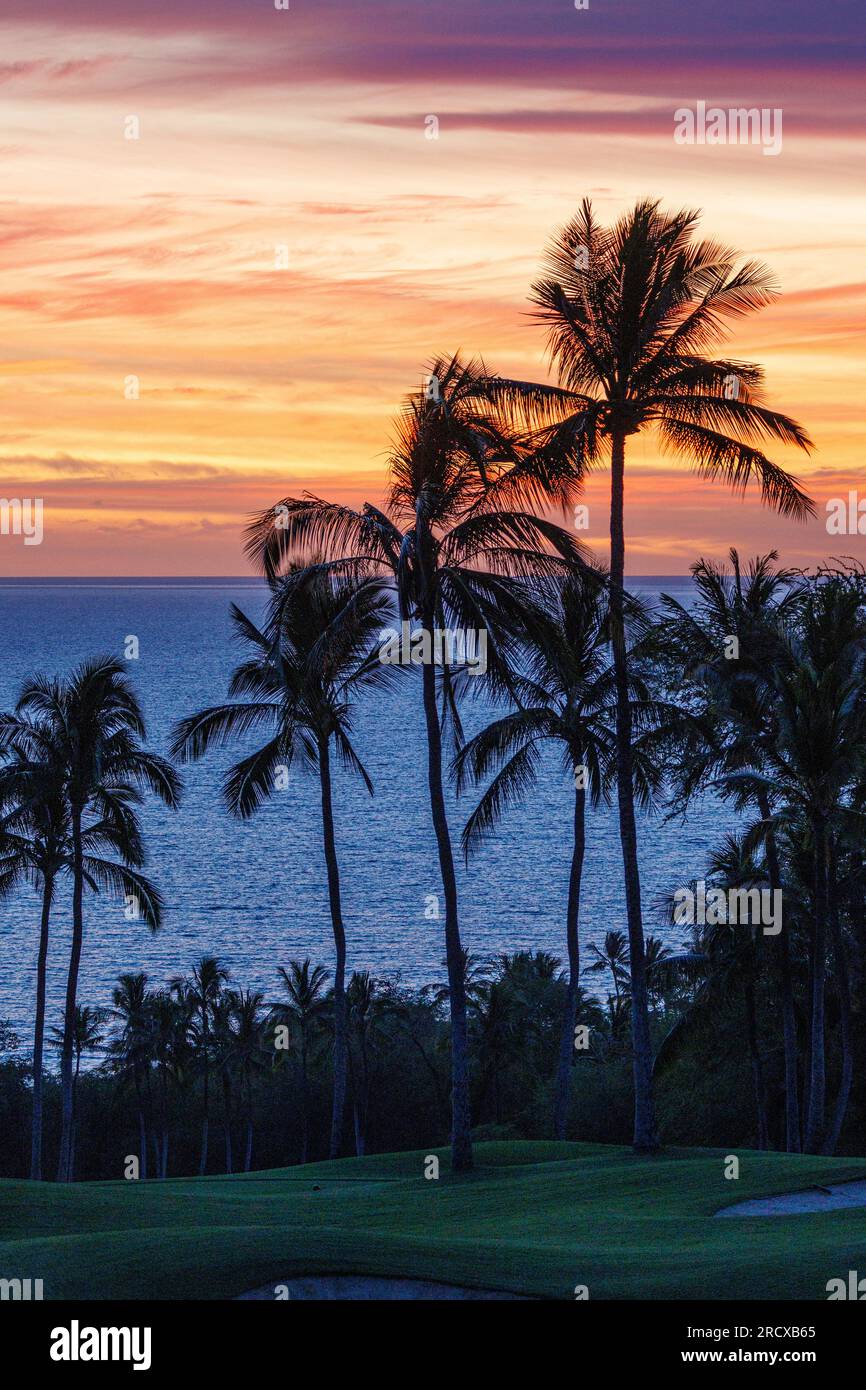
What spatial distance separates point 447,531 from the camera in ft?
78.1

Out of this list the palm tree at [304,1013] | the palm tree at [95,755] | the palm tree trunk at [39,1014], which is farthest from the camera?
the palm tree at [304,1013]

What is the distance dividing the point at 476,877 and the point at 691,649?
8218 centimetres

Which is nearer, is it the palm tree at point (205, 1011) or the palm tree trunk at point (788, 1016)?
the palm tree trunk at point (788, 1016)

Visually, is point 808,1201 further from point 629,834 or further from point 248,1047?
point 248,1047

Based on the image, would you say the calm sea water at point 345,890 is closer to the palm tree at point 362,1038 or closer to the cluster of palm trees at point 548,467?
the palm tree at point 362,1038

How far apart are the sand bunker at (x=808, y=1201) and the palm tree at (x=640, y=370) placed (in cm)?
561

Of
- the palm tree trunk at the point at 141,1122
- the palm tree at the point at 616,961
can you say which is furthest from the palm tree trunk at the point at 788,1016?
the palm tree trunk at the point at 141,1122

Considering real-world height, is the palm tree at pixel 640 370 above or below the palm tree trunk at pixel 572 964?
above

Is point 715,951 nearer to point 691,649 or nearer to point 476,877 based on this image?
point 691,649

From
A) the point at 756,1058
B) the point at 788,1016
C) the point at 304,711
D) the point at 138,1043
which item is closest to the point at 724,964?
the point at 788,1016

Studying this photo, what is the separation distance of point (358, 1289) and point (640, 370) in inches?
689

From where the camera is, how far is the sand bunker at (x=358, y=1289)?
503 inches

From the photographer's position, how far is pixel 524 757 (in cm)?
3306
